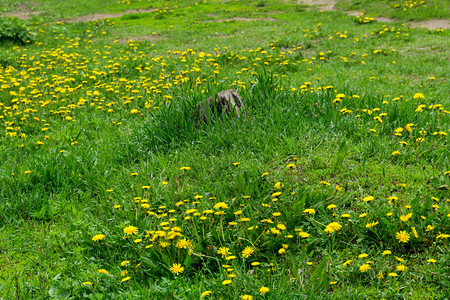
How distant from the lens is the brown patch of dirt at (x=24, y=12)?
1927 centimetres

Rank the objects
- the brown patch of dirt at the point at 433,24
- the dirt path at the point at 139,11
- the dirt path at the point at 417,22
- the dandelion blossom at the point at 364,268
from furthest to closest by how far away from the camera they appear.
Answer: the dirt path at the point at 139,11
the dirt path at the point at 417,22
the brown patch of dirt at the point at 433,24
the dandelion blossom at the point at 364,268

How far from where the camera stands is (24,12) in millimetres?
20641

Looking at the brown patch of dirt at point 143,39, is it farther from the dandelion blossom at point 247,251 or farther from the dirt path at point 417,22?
the dandelion blossom at point 247,251

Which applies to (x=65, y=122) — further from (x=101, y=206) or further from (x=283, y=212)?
(x=283, y=212)

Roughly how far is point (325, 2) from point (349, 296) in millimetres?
16923

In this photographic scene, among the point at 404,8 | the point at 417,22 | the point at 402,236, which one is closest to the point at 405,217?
the point at 402,236

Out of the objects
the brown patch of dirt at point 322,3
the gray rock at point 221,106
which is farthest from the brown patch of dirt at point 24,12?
the gray rock at point 221,106

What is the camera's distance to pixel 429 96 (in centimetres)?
638

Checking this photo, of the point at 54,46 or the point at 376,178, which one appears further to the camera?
the point at 54,46

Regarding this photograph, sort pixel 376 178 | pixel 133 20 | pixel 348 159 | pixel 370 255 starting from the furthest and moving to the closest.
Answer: pixel 133 20 < pixel 348 159 < pixel 376 178 < pixel 370 255

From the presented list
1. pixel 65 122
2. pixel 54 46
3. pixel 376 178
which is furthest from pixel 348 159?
pixel 54 46

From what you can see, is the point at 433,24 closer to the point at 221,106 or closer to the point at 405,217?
the point at 221,106

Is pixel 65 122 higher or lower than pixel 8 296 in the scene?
higher

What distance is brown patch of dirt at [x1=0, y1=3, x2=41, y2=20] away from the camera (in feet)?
63.2
